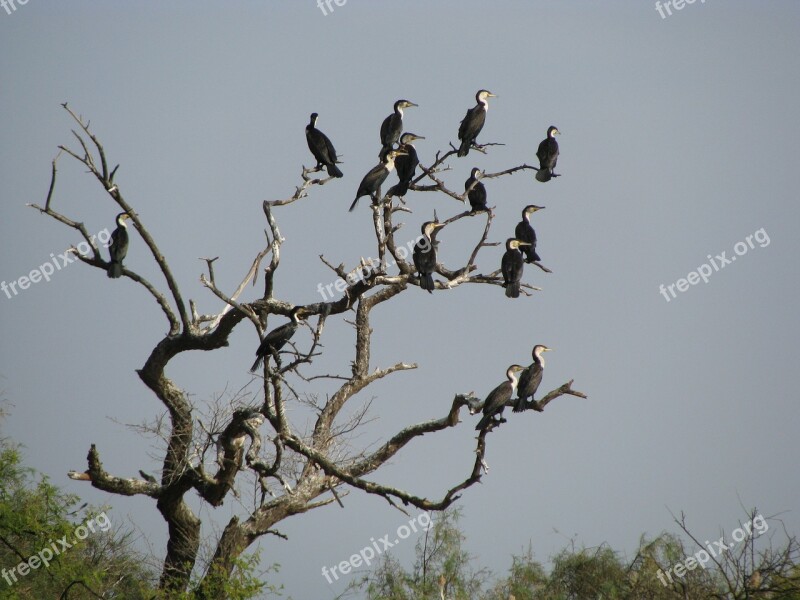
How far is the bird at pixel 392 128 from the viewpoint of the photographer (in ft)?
34.3

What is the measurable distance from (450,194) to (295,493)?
318 cm

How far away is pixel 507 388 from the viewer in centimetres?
864

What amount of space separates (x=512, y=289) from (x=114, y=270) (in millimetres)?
3666

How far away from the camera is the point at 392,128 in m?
10.7

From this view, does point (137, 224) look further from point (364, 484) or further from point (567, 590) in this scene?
point (567, 590)

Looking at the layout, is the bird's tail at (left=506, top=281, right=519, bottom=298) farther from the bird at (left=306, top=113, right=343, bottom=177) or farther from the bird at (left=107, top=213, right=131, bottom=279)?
the bird at (left=107, top=213, right=131, bottom=279)

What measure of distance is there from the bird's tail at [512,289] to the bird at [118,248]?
11.7 feet

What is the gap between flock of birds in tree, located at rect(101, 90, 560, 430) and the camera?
8742mm

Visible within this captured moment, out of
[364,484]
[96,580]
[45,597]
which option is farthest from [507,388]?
[45,597]

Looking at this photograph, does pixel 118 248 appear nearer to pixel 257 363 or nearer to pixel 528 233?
pixel 257 363

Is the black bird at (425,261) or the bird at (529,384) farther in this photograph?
the black bird at (425,261)

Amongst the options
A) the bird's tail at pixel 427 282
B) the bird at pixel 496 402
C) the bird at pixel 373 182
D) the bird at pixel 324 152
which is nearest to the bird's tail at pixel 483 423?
the bird at pixel 496 402

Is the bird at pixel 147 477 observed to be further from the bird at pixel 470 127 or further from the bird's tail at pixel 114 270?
the bird at pixel 470 127

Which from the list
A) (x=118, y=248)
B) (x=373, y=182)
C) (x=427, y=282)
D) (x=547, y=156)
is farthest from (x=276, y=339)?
(x=547, y=156)
